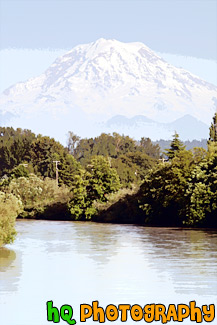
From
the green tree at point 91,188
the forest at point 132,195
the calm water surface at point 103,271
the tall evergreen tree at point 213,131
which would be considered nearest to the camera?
the calm water surface at point 103,271

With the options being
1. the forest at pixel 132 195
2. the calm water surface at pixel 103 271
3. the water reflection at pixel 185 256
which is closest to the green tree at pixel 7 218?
the forest at pixel 132 195

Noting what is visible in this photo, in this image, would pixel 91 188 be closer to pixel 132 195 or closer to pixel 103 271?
pixel 132 195

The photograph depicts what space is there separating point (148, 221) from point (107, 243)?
2774cm

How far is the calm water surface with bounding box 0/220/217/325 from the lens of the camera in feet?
101

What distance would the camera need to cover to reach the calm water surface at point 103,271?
30.9m

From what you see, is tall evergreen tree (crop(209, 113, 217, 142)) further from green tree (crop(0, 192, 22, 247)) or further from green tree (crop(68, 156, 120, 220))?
green tree (crop(0, 192, 22, 247))

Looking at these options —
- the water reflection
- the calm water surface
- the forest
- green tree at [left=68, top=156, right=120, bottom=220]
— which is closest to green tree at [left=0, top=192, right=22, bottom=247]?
the forest

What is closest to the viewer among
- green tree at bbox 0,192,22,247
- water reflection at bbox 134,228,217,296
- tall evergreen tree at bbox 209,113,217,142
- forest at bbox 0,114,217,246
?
water reflection at bbox 134,228,217,296

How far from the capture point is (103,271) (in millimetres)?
40812

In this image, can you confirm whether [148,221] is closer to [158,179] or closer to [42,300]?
[158,179]

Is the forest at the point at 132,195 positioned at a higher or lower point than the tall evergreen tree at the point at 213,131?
lower

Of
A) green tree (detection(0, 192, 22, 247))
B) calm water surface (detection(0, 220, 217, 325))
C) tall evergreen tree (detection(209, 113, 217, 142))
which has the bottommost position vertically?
calm water surface (detection(0, 220, 217, 325))

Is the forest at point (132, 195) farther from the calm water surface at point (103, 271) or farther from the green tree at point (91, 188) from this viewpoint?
the calm water surface at point (103, 271)

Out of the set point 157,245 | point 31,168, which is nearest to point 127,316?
point 157,245
